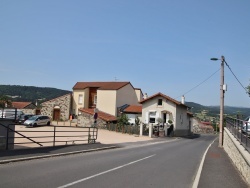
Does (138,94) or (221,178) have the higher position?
(138,94)

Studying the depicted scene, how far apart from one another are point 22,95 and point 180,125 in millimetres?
100209

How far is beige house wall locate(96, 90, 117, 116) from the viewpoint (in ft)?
185

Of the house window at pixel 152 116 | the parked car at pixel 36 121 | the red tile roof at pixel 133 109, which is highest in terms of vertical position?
the red tile roof at pixel 133 109

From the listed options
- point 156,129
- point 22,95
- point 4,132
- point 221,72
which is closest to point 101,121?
point 156,129

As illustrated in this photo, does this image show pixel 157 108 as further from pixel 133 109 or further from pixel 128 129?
pixel 128 129

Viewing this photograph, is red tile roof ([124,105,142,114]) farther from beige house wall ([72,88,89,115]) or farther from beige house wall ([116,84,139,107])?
beige house wall ([72,88,89,115])

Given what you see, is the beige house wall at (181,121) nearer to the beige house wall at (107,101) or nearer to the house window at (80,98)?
the beige house wall at (107,101)

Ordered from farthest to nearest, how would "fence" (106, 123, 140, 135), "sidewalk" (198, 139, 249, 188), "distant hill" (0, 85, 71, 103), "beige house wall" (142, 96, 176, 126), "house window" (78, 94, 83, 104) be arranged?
"distant hill" (0, 85, 71, 103), "house window" (78, 94, 83, 104), "beige house wall" (142, 96, 176, 126), "fence" (106, 123, 140, 135), "sidewalk" (198, 139, 249, 188)

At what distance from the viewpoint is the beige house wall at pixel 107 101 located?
56.3m

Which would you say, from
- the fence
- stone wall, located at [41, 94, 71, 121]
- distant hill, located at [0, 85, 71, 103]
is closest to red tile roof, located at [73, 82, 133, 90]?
stone wall, located at [41, 94, 71, 121]

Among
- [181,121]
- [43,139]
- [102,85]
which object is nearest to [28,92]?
[102,85]

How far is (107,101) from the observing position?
5734 cm

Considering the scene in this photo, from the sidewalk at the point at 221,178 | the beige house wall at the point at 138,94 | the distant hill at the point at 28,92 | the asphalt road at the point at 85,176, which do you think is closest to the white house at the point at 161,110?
the beige house wall at the point at 138,94

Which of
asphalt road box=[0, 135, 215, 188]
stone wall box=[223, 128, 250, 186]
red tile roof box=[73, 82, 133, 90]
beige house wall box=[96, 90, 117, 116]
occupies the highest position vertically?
red tile roof box=[73, 82, 133, 90]
